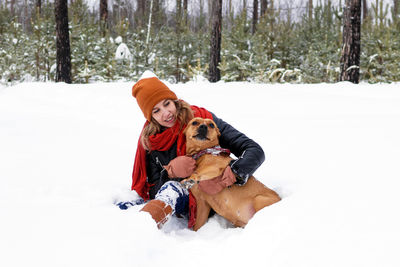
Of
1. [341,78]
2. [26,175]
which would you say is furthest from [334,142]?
[341,78]

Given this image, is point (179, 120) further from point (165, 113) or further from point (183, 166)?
point (183, 166)

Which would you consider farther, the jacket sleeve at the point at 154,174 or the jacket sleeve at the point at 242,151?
the jacket sleeve at the point at 154,174

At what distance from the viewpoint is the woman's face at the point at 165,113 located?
6.97 feet

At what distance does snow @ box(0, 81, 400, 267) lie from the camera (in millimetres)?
1285

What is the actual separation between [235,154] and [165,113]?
1.73 feet

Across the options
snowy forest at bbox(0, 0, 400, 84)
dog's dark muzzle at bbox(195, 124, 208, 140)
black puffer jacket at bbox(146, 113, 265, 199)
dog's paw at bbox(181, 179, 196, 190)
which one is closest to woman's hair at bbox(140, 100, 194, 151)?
black puffer jacket at bbox(146, 113, 265, 199)

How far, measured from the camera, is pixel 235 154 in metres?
2.14

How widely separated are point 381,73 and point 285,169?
8784mm

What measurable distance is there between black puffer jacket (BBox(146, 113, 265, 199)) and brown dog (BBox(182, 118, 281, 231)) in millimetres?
78

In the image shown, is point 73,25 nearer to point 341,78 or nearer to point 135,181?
point 341,78

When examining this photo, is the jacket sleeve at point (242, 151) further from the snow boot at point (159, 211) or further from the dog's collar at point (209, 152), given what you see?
the snow boot at point (159, 211)

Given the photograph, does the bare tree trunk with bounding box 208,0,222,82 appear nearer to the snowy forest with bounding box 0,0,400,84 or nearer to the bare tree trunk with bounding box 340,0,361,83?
the snowy forest with bounding box 0,0,400,84

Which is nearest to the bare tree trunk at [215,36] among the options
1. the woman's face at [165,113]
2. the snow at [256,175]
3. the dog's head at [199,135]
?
the snow at [256,175]

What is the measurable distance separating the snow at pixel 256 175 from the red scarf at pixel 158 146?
0.52 ft
